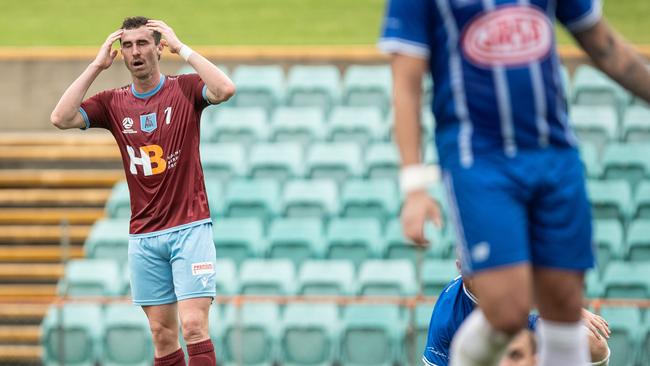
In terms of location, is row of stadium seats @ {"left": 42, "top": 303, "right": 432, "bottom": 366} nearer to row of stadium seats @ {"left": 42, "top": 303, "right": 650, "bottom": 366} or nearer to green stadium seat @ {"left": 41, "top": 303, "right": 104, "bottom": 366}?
row of stadium seats @ {"left": 42, "top": 303, "right": 650, "bottom": 366}

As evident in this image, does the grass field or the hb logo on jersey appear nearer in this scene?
the hb logo on jersey

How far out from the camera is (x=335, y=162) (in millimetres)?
12078

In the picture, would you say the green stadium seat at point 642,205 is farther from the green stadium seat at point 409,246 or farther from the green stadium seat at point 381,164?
the green stadium seat at point 381,164

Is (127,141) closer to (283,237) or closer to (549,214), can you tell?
(549,214)

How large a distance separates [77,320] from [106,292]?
528 millimetres

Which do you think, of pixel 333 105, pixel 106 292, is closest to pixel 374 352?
pixel 106 292

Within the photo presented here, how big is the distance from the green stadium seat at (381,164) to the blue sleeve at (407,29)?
8.19 metres

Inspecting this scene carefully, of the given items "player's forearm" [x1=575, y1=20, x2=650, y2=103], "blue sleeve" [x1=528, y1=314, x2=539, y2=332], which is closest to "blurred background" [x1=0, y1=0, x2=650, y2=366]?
"blue sleeve" [x1=528, y1=314, x2=539, y2=332]

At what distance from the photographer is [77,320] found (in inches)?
424

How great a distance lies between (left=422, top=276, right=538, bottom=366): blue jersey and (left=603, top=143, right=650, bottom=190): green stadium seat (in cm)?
636

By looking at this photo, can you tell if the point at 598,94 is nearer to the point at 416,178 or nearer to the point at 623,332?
the point at 623,332

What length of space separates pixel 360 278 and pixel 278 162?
2.04 m

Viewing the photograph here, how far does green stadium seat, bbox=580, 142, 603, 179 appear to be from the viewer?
11617mm

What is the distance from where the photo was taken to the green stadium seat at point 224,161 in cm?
1231
